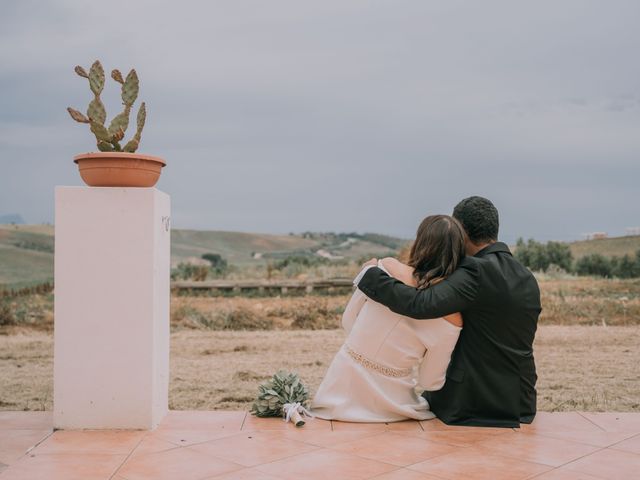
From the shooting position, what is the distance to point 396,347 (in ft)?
13.3

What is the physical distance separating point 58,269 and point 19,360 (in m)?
5.96

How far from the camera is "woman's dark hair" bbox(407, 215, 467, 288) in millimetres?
3992

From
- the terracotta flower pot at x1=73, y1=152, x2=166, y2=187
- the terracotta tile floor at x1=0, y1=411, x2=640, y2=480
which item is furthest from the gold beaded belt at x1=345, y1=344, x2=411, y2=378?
the terracotta flower pot at x1=73, y1=152, x2=166, y2=187

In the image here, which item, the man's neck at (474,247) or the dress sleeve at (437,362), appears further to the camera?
the man's neck at (474,247)

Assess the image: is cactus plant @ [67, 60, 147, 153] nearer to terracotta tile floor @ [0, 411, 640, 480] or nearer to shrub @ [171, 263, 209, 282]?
terracotta tile floor @ [0, 411, 640, 480]

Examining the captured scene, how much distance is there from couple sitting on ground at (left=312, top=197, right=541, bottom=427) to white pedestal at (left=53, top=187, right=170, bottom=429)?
1.07 meters

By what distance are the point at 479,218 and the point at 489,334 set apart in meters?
0.66

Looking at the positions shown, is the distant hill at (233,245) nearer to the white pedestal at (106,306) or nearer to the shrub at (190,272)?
the shrub at (190,272)

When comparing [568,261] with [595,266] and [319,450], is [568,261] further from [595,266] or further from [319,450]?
[319,450]

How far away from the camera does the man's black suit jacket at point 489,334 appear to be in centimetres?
393

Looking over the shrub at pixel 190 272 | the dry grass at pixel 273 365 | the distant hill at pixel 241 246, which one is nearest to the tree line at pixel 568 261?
the distant hill at pixel 241 246

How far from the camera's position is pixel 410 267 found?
4.12 meters

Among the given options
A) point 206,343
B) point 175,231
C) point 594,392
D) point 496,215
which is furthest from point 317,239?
point 496,215

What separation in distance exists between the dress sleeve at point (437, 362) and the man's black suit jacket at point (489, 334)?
0.06m
